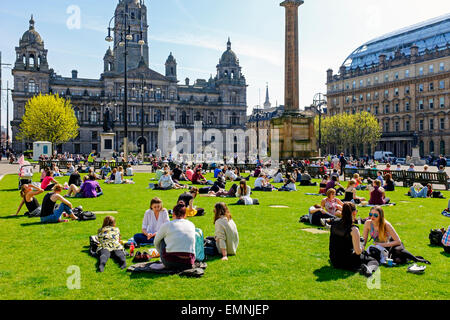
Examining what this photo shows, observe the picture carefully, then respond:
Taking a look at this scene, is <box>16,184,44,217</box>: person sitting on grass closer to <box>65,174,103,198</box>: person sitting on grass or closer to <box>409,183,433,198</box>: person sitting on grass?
<box>65,174,103,198</box>: person sitting on grass

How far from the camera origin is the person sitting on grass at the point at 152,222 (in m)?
9.66

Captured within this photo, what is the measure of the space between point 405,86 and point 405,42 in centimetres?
1057

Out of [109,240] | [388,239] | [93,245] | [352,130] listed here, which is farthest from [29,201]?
[352,130]

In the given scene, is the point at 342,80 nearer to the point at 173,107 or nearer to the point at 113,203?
the point at 173,107

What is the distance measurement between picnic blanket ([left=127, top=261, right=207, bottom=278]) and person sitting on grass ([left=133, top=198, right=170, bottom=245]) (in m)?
1.73

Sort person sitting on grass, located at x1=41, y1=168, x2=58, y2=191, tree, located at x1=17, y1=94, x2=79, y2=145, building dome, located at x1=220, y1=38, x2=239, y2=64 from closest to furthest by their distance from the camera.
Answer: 1. person sitting on grass, located at x1=41, y1=168, x2=58, y2=191
2. tree, located at x1=17, y1=94, x2=79, y2=145
3. building dome, located at x1=220, y1=38, x2=239, y2=64

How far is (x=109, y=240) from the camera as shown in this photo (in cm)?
862

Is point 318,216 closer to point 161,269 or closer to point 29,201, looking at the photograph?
point 161,269

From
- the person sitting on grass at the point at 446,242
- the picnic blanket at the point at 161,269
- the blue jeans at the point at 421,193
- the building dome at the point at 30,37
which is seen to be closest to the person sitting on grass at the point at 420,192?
the blue jeans at the point at 421,193

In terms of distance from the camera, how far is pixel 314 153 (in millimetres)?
33844

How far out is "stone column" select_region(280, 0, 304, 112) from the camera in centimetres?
3322

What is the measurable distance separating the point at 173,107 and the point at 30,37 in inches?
1308

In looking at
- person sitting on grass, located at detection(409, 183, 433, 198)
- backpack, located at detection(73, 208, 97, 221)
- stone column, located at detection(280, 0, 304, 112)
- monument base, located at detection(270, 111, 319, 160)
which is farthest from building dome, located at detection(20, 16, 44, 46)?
person sitting on grass, located at detection(409, 183, 433, 198)

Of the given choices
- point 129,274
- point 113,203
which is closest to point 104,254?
point 129,274
